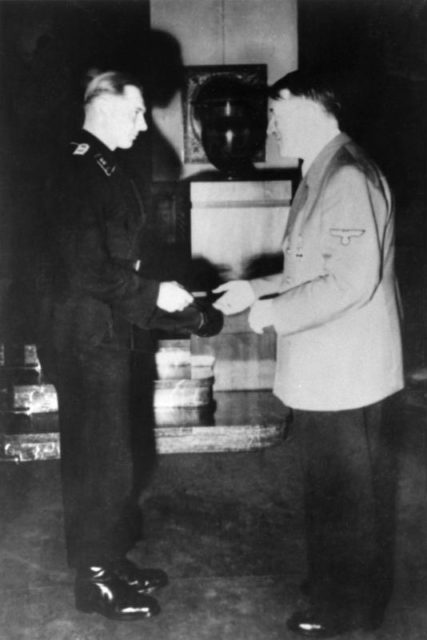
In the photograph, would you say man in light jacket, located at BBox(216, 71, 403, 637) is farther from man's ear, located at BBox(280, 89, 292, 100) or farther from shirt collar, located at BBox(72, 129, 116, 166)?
shirt collar, located at BBox(72, 129, 116, 166)

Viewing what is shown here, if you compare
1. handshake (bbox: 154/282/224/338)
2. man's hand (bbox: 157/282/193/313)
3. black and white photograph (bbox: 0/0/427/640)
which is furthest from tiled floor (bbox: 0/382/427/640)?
man's hand (bbox: 157/282/193/313)

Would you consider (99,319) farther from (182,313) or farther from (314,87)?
(314,87)

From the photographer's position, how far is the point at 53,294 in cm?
243

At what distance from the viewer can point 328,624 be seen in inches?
91.5

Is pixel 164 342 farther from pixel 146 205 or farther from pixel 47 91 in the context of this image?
pixel 47 91

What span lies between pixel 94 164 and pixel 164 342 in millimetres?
2451

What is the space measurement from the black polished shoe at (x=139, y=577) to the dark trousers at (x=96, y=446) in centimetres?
9

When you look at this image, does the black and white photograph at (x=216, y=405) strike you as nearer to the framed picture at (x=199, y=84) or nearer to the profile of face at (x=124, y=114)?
the profile of face at (x=124, y=114)

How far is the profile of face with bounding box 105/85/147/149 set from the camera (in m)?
2.33

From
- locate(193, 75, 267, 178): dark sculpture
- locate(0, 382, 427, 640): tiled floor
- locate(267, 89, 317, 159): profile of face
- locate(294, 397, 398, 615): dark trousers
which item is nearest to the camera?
locate(267, 89, 317, 159): profile of face

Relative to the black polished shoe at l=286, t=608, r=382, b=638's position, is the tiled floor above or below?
below

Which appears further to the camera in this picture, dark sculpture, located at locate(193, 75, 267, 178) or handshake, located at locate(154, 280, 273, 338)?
dark sculpture, located at locate(193, 75, 267, 178)

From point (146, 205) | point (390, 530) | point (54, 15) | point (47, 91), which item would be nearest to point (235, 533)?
point (390, 530)

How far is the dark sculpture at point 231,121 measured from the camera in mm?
5562
